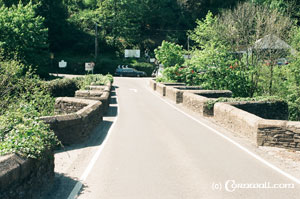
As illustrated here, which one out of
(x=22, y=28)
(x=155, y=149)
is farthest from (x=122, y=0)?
(x=155, y=149)

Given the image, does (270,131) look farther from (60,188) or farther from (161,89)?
(161,89)

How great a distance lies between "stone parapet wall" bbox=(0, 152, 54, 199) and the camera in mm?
5508

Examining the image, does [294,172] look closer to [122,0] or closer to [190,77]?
[190,77]

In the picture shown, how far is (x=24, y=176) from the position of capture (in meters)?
6.17

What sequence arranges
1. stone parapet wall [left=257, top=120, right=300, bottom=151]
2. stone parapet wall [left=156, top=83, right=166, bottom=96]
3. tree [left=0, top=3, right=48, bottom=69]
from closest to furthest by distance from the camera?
1. stone parapet wall [left=257, top=120, right=300, bottom=151]
2. stone parapet wall [left=156, top=83, right=166, bottom=96]
3. tree [left=0, top=3, right=48, bottom=69]

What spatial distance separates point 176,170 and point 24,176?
3899mm

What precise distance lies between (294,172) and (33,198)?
6207mm

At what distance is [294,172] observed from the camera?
346 inches

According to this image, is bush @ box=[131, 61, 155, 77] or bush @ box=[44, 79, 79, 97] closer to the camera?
bush @ box=[44, 79, 79, 97]

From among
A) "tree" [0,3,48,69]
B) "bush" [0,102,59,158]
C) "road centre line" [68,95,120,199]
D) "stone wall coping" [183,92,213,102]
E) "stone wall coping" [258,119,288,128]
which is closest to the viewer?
"bush" [0,102,59,158]

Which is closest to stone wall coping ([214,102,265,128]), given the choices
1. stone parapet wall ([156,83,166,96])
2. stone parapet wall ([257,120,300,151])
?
stone parapet wall ([257,120,300,151])

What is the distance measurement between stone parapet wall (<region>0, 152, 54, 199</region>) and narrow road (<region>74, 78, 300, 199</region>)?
85 centimetres

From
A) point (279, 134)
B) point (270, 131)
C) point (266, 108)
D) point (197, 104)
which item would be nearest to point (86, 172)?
point (270, 131)

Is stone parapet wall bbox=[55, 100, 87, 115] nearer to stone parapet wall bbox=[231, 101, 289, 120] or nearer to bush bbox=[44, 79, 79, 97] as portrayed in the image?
stone parapet wall bbox=[231, 101, 289, 120]
